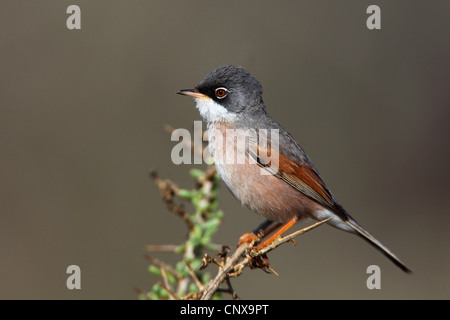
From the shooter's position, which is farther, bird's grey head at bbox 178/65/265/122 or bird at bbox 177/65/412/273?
bird's grey head at bbox 178/65/265/122

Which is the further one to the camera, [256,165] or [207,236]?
[256,165]

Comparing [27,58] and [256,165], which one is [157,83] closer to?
[27,58]

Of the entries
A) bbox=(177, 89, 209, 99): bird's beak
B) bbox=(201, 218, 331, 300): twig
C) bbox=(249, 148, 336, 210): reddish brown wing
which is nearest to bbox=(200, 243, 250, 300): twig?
bbox=(201, 218, 331, 300): twig

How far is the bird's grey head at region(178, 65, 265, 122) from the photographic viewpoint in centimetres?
431

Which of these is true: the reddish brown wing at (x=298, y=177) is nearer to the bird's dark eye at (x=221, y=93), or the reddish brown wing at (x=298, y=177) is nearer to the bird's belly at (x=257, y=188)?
the bird's belly at (x=257, y=188)

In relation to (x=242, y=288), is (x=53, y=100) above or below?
above

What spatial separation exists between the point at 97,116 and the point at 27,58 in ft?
4.14

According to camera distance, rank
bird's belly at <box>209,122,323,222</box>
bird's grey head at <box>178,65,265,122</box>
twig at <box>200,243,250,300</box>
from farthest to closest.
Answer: bird's grey head at <box>178,65,265,122</box> → bird's belly at <box>209,122,323,222</box> → twig at <box>200,243,250,300</box>

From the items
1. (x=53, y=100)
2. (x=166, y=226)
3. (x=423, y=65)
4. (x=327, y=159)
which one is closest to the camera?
(x=166, y=226)

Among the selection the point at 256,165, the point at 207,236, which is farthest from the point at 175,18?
the point at 207,236

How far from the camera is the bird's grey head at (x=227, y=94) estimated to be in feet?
14.1

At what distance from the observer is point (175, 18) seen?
702cm

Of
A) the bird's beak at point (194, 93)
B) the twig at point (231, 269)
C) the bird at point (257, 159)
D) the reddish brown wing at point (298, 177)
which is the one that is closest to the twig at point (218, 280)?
the twig at point (231, 269)

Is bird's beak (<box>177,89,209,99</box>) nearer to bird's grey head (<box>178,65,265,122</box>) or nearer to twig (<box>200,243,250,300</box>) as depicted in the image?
bird's grey head (<box>178,65,265,122</box>)
